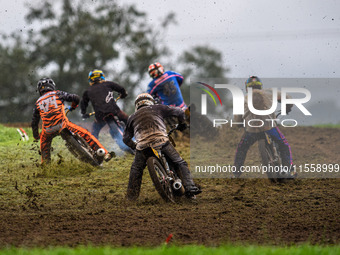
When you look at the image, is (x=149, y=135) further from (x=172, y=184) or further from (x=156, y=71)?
(x=156, y=71)

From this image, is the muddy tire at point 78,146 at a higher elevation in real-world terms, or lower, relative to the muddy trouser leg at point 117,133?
lower

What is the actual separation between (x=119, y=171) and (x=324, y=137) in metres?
10.9

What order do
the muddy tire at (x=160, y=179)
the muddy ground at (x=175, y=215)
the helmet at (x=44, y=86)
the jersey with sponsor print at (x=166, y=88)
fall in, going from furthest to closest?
the jersey with sponsor print at (x=166, y=88), the helmet at (x=44, y=86), the muddy tire at (x=160, y=179), the muddy ground at (x=175, y=215)

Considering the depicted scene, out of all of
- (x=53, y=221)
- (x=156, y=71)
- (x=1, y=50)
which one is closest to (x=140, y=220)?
(x=53, y=221)

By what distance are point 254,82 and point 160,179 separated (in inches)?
164

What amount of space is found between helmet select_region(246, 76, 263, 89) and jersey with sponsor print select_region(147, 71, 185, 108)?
13.0 feet

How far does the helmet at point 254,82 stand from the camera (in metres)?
12.6

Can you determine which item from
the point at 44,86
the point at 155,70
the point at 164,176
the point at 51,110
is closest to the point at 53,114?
the point at 51,110

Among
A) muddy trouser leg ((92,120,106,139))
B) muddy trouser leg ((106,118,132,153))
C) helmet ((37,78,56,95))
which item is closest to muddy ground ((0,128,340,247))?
muddy trouser leg ((106,118,132,153))

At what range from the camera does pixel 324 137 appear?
22250 mm

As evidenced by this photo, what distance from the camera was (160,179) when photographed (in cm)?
937

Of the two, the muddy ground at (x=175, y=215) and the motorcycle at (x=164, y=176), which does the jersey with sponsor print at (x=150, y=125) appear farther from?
the muddy ground at (x=175, y=215)

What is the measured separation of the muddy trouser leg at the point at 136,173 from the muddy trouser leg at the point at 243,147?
11.1 ft

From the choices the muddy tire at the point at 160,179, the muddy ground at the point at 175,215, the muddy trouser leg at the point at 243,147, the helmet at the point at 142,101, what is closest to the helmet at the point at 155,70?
the muddy ground at the point at 175,215
